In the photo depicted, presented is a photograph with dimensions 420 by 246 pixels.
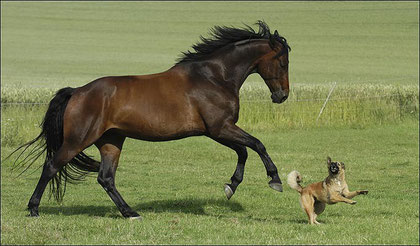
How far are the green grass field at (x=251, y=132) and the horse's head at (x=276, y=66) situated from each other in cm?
174

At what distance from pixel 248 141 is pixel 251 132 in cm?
1376

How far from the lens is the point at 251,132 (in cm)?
2288

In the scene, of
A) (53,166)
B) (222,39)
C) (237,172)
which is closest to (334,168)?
(237,172)

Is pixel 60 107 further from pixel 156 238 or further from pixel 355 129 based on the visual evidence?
pixel 355 129

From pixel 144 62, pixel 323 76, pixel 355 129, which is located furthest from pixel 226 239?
pixel 144 62

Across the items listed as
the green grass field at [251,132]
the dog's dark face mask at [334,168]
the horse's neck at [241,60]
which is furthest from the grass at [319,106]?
the dog's dark face mask at [334,168]

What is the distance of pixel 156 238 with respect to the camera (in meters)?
7.51

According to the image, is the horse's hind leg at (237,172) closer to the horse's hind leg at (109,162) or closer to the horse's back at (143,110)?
the horse's back at (143,110)

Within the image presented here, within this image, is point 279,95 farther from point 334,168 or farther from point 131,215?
point 131,215

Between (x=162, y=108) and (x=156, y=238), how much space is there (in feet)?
7.38

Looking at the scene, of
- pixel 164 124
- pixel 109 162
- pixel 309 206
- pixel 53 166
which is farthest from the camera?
pixel 109 162

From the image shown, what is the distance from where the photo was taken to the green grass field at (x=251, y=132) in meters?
8.29

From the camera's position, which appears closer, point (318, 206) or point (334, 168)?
point (334, 168)

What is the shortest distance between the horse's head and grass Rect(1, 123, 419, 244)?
1.74 m
